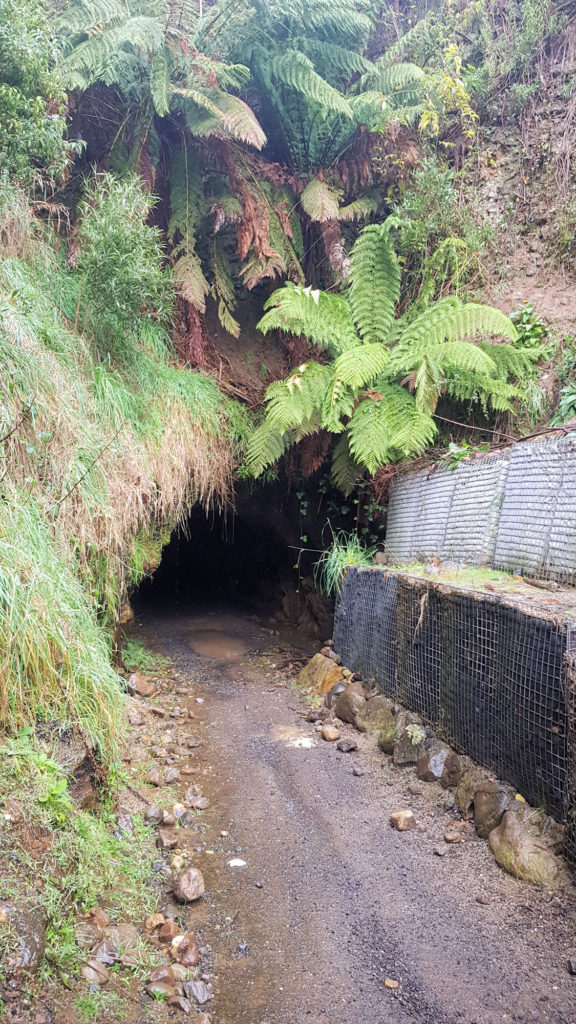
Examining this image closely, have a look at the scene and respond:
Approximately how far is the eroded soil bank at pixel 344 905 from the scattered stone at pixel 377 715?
0.11 meters

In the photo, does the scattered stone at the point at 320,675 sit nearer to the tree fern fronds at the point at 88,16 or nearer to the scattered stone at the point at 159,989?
the scattered stone at the point at 159,989

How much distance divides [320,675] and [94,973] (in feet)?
12.0

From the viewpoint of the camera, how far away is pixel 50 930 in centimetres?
217

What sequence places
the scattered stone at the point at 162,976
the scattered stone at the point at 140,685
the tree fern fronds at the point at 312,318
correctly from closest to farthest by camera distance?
the scattered stone at the point at 162,976, the scattered stone at the point at 140,685, the tree fern fronds at the point at 312,318

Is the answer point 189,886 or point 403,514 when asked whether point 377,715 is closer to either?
point 403,514

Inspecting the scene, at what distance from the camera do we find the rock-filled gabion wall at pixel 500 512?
135 inches

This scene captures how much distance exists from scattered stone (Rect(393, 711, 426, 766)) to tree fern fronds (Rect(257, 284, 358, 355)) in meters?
3.49

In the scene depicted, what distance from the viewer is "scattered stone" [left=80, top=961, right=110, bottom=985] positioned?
2127 millimetres

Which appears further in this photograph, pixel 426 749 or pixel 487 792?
pixel 426 749

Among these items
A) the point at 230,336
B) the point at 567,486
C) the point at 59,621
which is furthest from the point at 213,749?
the point at 230,336

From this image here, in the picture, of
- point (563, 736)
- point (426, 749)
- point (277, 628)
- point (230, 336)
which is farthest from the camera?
point (277, 628)

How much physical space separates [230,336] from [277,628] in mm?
3937

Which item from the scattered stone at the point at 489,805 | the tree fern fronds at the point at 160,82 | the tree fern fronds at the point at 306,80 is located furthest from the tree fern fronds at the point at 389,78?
the scattered stone at the point at 489,805

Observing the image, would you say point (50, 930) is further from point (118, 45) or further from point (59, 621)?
point (118, 45)
